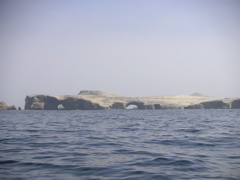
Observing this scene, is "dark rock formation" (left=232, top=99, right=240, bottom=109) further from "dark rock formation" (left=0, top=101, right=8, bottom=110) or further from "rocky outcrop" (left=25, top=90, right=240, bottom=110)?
"dark rock formation" (left=0, top=101, right=8, bottom=110)

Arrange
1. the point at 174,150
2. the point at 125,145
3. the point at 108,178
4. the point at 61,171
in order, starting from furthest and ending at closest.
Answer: the point at 125,145 → the point at 174,150 → the point at 61,171 → the point at 108,178

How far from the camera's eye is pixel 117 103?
4230 inches

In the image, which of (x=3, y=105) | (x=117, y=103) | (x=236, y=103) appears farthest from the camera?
(x=3, y=105)

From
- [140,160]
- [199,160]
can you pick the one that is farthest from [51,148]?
[199,160]

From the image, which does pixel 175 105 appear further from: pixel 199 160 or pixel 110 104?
pixel 199 160

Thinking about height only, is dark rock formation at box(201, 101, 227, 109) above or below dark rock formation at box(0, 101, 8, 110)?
above

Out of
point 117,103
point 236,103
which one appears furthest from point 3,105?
point 236,103

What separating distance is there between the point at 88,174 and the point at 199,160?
3.82 m

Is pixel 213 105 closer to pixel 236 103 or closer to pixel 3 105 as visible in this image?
pixel 236 103

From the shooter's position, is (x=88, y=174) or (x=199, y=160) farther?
(x=199, y=160)

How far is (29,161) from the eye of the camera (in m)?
7.88

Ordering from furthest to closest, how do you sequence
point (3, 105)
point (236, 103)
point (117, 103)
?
point (3, 105) → point (117, 103) → point (236, 103)

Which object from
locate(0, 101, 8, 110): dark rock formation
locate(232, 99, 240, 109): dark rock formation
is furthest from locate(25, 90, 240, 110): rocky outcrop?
locate(0, 101, 8, 110): dark rock formation

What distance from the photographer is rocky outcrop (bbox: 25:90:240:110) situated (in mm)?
102812
